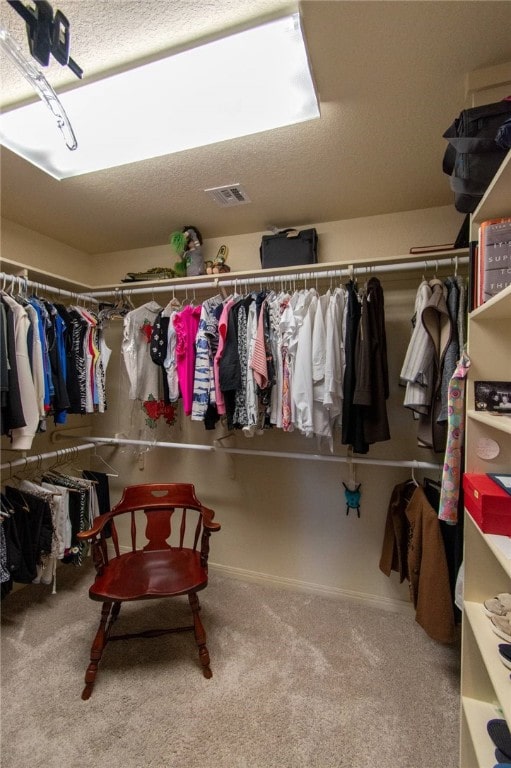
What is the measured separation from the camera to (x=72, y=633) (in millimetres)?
1737

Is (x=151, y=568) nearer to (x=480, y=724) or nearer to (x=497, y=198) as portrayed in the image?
(x=480, y=724)

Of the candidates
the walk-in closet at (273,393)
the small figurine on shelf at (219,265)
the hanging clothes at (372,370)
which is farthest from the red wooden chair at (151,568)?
the small figurine on shelf at (219,265)

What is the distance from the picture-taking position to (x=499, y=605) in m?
1.02

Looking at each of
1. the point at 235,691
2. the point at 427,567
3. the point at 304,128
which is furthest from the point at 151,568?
the point at 304,128

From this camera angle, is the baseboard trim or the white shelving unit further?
the baseboard trim

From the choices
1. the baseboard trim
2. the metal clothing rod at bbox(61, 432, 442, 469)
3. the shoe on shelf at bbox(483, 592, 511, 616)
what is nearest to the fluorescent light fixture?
the metal clothing rod at bbox(61, 432, 442, 469)

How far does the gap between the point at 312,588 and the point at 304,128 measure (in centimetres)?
251

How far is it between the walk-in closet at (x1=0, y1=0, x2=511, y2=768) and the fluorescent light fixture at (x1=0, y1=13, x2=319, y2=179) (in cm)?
2

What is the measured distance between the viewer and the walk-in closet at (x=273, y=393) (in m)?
1.04

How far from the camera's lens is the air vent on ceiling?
5.59 ft

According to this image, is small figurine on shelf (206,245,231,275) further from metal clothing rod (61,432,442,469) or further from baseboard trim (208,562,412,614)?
baseboard trim (208,562,412,614)

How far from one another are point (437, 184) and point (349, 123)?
68 centimetres

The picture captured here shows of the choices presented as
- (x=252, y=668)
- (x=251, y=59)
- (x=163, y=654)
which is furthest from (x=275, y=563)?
(x=251, y=59)

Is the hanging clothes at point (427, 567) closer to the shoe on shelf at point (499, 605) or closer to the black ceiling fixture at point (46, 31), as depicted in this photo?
the shoe on shelf at point (499, 605)
